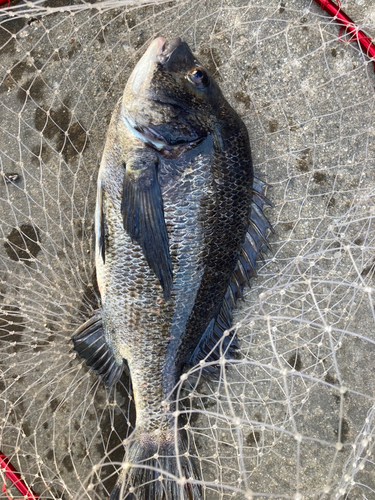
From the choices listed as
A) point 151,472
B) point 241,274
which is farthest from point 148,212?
point 151,472

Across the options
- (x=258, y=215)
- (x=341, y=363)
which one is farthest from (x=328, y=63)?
(x=341, y=363)

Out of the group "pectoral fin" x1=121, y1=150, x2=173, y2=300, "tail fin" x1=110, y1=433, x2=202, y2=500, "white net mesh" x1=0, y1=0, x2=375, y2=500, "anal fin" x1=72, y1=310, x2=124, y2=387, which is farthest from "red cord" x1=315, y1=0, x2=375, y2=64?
"tail fin" x1=110, y1=433, x2=202, y2=500

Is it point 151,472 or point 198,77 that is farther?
point 151,472

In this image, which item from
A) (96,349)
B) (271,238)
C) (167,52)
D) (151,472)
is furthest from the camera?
(271,238)

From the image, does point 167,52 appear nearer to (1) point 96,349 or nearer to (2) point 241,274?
(2) point 241,274

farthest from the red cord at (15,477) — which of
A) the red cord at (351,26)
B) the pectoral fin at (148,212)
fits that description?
the red cord at (351,26)

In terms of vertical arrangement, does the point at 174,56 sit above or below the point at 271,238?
above
